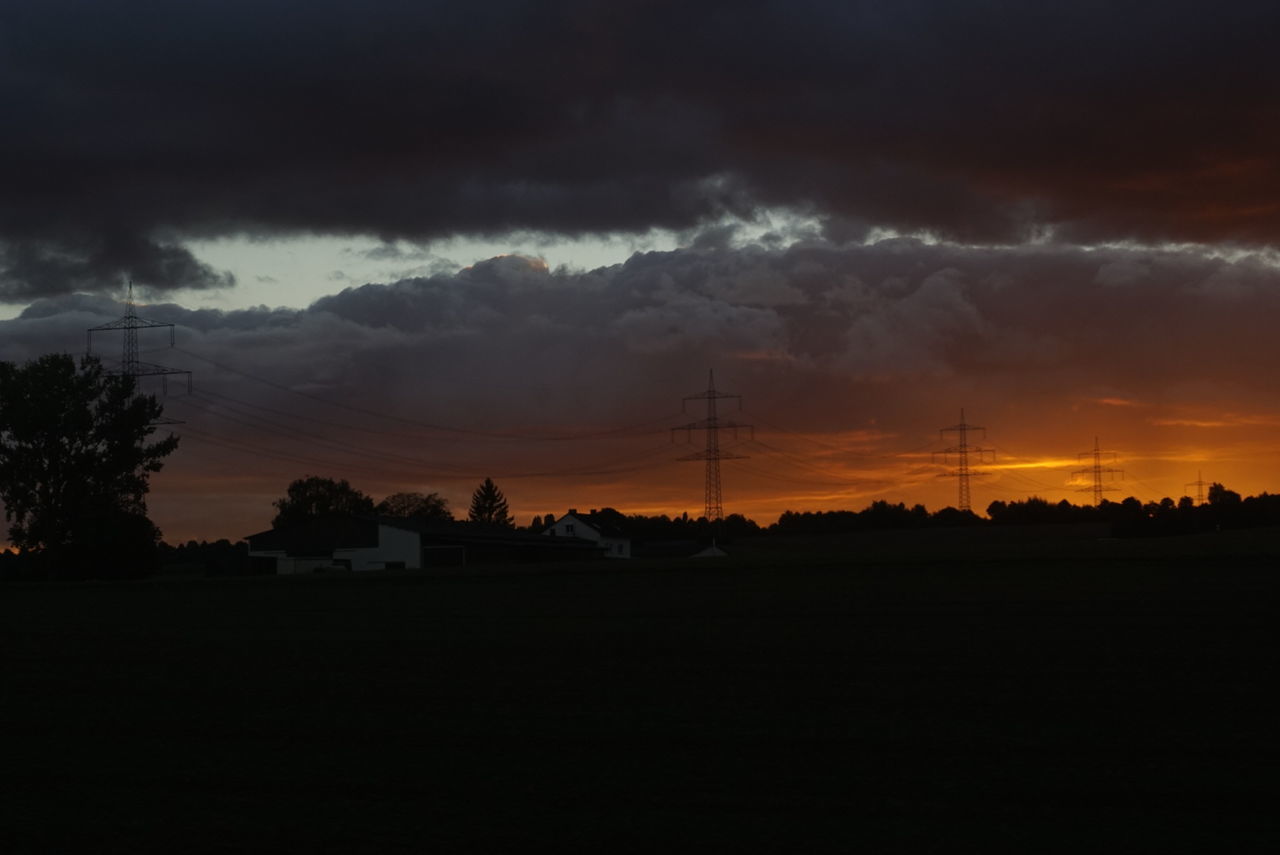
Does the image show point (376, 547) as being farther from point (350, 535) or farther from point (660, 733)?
point (660, 733)

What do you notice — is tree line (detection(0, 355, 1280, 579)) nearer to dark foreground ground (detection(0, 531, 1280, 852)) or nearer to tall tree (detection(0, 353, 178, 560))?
tall tree (detection(0, 353, 178, 560))

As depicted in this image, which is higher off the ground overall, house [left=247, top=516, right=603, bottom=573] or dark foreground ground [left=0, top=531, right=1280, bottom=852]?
house [left=247, top=516, right=603, bottom=573]

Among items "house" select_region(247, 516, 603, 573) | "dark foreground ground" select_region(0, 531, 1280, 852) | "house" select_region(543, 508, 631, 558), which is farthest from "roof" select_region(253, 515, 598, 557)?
"dark foreground ground" select_region(0, 531, 1280, 852)

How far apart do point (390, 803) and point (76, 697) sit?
10.8 m

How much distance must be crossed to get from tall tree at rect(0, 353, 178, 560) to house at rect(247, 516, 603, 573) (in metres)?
11.4

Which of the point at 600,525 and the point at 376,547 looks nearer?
the point at 376,547

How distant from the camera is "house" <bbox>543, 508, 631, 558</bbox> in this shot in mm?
149500

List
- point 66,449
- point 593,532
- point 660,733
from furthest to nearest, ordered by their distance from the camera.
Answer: point 593,532 → point 66,449 → point 660,733

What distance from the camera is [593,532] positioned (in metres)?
151

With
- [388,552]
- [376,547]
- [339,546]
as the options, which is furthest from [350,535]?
[388,552]

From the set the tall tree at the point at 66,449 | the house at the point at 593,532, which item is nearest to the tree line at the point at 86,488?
the tall tree at the point at 66,449

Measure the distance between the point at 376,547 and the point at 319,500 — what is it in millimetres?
84458

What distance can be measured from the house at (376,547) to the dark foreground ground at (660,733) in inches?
2629

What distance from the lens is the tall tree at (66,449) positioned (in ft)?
328
